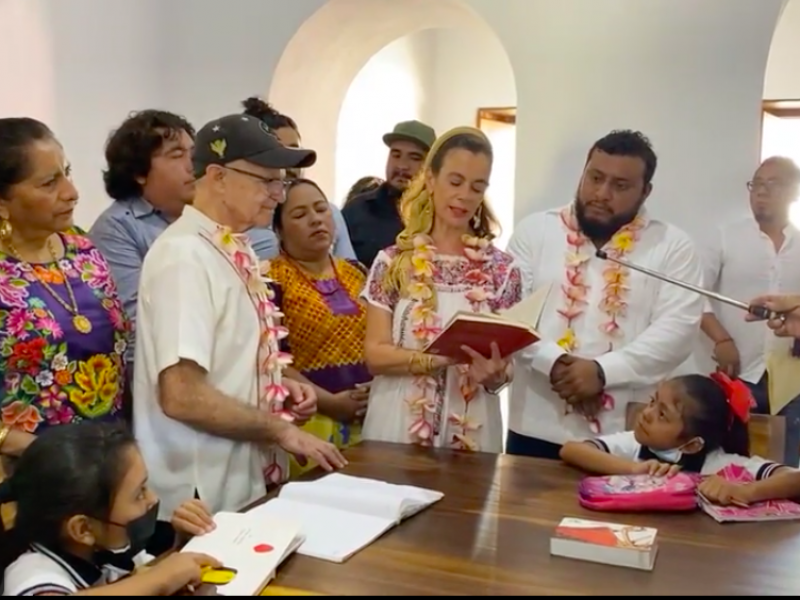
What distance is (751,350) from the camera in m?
3.26

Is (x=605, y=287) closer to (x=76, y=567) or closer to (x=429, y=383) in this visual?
(x=429, y=383)

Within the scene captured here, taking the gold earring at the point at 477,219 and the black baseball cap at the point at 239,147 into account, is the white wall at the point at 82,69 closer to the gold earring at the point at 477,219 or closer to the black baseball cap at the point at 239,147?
the black baseball cap at the point at 239,147

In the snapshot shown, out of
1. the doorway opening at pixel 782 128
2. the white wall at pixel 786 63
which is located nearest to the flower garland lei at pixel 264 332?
the doorway opening at pixel 782 128

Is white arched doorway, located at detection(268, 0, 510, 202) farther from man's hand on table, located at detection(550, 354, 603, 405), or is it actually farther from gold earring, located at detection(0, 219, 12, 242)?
gold earring, located at detection(0, 219, 12, 242)

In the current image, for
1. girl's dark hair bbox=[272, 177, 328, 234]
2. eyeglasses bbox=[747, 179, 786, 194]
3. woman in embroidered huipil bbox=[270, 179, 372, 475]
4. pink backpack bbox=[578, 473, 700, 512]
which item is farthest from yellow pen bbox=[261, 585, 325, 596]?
eyeglasses bbox=[747, 179, 786, 194]

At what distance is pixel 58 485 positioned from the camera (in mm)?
1405

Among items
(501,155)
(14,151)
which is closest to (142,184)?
(14,151)

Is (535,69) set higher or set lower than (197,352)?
higher

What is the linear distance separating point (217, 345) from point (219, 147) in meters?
0.41

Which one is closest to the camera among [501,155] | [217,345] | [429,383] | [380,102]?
[217,345]

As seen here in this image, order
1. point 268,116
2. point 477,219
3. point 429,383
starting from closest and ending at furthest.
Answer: point 429,383 < point 477,219 < point 268,116

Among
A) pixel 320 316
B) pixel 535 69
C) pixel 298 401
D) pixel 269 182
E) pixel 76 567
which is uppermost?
pixel 535 69

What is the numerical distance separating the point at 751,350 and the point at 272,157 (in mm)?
2135

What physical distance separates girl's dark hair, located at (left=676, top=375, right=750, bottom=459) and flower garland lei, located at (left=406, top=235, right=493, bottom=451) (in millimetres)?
534
